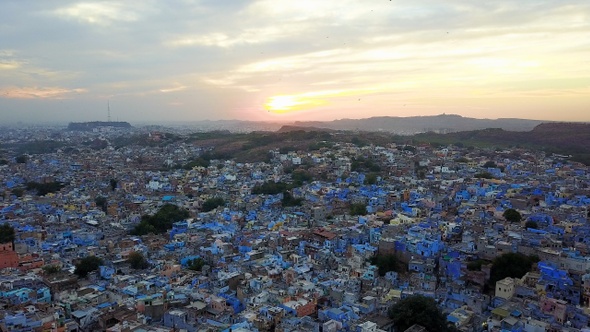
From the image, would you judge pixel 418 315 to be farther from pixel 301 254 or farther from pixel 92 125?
pixel 92 125

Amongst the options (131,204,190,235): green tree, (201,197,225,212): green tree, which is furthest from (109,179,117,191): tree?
(131,204,190,235): green tree

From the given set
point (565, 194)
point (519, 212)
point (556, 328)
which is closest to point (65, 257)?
point (556, 328)

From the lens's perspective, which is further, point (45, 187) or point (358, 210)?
point (45, 187)

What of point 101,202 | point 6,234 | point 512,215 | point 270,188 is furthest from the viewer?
point 270,188

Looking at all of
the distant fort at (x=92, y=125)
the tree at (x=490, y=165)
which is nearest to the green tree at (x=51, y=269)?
the tree at (x=490, y=165)

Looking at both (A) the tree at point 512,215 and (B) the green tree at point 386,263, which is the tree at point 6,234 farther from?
(A) the tree at point 512,215

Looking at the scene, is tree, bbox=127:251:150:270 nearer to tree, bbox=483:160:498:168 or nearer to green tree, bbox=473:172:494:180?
green tree, bbox=473:172:494:180

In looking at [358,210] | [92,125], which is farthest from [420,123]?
[358,210]
